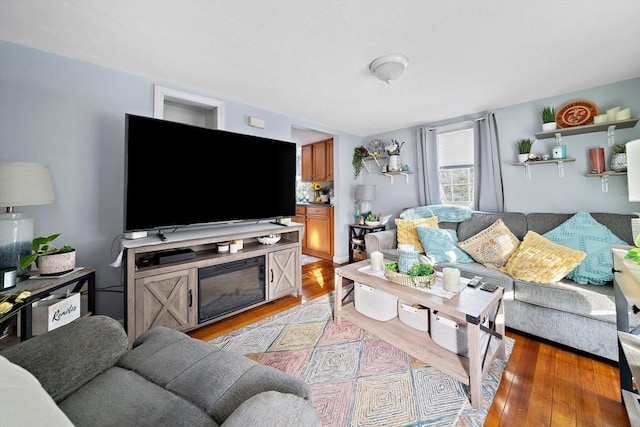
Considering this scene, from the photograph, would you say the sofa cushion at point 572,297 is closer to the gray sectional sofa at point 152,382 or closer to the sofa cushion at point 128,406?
the gray sectional sofa at point 152,382

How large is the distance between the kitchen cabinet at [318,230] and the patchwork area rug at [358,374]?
2.08 meters

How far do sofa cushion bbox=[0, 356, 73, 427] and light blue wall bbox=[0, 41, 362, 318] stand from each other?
176 cm

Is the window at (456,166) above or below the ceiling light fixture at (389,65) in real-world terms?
below

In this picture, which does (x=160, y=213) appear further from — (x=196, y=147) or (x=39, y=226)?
(x=39, y=226)

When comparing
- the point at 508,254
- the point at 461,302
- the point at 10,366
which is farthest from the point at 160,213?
the point at 508,254

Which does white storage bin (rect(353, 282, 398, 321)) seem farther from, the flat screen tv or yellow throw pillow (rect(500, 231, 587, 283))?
the flat screen tv

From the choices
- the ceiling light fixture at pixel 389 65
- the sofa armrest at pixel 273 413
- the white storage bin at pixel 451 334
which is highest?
the ceiling light fixture at pixel 389 65

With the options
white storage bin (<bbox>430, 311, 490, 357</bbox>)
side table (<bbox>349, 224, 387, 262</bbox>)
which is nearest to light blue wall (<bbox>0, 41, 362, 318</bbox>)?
white storage bin (<bbox>430, 311, 490, 357</bbox>)

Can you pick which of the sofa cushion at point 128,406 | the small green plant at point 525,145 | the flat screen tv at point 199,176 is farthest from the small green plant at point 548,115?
the sofa cushion at point 128,406

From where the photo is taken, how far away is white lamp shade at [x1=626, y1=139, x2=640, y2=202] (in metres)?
1.19

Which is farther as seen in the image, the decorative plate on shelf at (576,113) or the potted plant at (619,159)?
the decorative plate on shelf at (576,113)

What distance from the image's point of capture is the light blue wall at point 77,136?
1.71m

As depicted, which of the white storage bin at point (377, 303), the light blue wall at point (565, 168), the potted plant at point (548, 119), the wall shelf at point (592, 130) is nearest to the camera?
the white storage bin at point (377, 303)

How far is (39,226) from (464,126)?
14.8 ft
